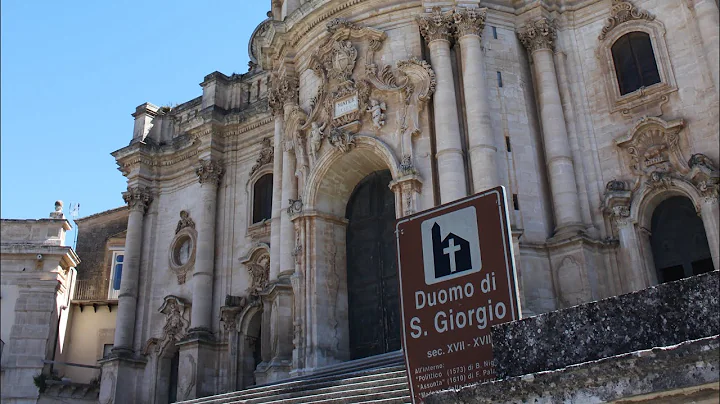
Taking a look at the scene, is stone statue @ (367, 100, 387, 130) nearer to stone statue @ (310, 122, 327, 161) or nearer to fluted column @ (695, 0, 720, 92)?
stone statue @ (310, 122, 327, 161)

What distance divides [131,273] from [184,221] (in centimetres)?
237

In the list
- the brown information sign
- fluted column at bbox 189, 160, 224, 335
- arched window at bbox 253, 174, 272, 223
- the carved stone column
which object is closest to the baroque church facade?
the carved stone column

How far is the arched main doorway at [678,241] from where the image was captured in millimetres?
15211

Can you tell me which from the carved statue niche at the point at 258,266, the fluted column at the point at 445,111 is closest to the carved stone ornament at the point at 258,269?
the carved statue niche at the point at 258,266

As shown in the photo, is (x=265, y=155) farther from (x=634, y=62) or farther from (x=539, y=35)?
(x=634, y=62)

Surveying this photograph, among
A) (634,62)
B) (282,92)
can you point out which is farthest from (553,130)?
(282,92)

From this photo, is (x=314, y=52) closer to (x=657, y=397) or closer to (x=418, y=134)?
(x=418, y=134)

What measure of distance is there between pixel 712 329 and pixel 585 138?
13.2 metres

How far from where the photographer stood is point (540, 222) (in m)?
16.2

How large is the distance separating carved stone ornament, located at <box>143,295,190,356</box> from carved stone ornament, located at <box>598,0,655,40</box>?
1435cm

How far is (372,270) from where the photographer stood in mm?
18344

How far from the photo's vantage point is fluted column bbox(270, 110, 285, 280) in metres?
19.4

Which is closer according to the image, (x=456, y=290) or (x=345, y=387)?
(x=456, y=290)

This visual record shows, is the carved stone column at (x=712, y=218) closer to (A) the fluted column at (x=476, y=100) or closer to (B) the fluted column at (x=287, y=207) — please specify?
(A) the fluted column at (x=476, y=100)
